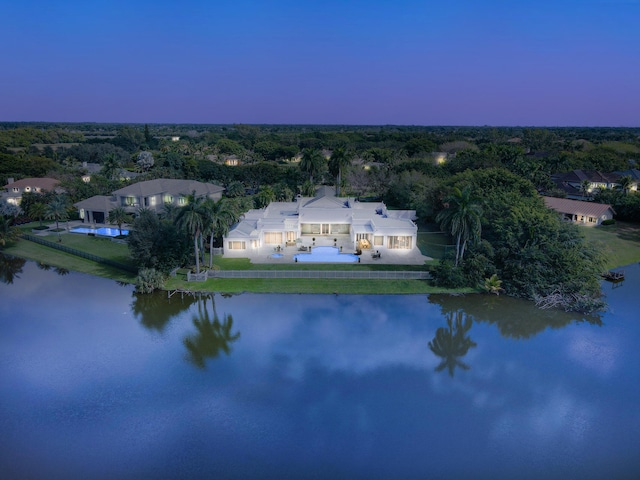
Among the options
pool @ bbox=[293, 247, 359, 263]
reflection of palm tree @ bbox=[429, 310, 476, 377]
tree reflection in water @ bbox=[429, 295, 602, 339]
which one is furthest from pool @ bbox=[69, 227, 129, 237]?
reflection of palm tree @ bbox=[429, 310, 476, 377]

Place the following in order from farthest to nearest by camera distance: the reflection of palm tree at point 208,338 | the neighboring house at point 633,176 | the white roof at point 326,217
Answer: the neighboring house at point 633,176
the white roof at point 326,217
the reflection of palm tree at point 208,338

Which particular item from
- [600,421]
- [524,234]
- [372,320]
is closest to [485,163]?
[524,234]

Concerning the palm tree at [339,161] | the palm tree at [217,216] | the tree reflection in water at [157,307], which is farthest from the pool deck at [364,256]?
the palm tree at [339,161]

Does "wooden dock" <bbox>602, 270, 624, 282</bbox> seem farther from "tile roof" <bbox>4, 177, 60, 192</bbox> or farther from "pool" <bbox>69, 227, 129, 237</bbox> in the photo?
"tile roof" <bbox>4, 177, 60, 192</bbox>

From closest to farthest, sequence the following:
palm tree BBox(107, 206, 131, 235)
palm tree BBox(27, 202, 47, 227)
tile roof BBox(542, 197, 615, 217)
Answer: palm tree BBox(107, 206, 131, 235), palm tree BBox(27, 202, 47, 227), tile roof BBox(542, 197, 615, 217)

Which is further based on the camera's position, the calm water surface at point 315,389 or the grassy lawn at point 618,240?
the grassy lawn at point 618,240

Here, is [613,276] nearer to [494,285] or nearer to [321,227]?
[494,285]

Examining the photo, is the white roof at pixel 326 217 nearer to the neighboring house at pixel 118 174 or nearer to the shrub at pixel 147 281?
the shrub at pixel 147 281

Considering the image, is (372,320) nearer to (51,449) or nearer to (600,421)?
(600,421)
